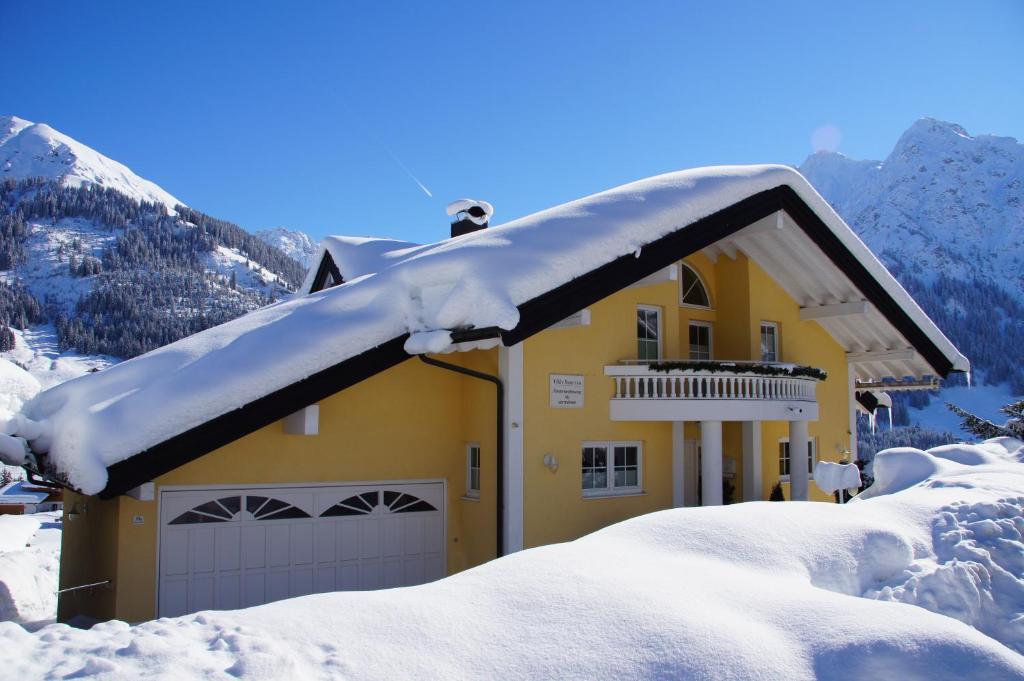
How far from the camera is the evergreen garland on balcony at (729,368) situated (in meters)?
13.2

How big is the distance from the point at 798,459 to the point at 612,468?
15.3ft

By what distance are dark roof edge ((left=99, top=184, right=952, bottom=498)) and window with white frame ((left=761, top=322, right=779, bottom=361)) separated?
1863 mm

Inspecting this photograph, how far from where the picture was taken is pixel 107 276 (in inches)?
5886

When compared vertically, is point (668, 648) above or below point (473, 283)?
below

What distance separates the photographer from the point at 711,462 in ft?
45.8

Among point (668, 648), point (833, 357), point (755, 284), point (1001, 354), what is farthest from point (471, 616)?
point (1001, 354)

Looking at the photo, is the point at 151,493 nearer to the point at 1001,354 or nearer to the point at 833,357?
the point at 833,357

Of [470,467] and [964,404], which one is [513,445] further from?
[964,404]

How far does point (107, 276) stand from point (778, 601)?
164 m

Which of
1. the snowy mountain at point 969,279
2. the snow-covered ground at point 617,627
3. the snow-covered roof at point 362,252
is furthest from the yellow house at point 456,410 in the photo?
the snowy mountain at point 969,279

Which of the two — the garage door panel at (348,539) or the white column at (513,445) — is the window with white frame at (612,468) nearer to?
the white column at (513,445)

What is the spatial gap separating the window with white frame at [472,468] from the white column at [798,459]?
6706 mm

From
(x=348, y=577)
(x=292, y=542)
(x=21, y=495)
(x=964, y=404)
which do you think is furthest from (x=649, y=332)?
(x=964, y=404)

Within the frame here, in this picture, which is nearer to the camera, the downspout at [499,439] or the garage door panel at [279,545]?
the garage door panel at [279,545]
